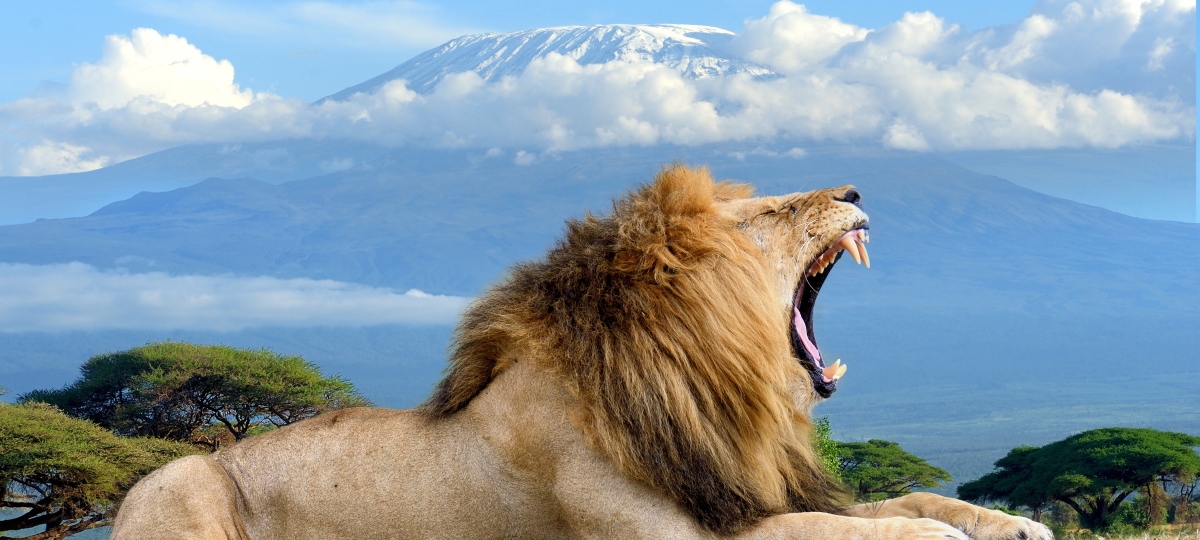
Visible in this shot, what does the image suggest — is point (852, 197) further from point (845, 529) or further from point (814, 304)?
point (845, 529)

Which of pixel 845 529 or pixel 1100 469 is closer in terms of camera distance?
pixel 845 529

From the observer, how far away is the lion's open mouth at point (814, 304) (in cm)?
416

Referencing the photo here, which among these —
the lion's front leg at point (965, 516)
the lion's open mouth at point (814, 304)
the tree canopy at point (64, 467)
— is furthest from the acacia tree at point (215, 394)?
the lion's front leg at point (965, 516)

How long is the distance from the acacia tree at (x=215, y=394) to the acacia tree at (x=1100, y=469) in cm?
1244

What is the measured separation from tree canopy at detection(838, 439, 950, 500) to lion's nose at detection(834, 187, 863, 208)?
19660 mm

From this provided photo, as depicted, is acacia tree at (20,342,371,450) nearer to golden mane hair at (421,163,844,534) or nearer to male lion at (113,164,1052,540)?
male lion at (113,164,1052,540)

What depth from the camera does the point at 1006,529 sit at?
3.62m

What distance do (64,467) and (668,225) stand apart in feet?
33.2

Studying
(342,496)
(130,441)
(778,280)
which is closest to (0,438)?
(130,441)

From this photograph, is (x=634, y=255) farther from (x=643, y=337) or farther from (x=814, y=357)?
(x=814, y=357)

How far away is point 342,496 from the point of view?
3787mm

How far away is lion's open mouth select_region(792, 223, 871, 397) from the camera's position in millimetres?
4160

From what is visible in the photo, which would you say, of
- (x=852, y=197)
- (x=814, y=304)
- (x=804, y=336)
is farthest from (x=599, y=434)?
(x=852, y=197)

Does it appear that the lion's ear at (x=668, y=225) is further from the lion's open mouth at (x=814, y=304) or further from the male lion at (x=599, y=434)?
the lion's open mouth at (x=814, y=304)
